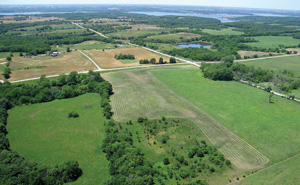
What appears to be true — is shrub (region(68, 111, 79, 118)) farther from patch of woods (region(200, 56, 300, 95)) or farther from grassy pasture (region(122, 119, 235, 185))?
patch of woods (region(200, 56, 300, 95))

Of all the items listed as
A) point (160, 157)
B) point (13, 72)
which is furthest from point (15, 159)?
point (13, 72)

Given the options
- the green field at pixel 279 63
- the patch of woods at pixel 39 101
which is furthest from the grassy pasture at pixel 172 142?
the green field at pixel 279 63

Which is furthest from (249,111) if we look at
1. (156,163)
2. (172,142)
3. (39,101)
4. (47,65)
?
(47,65)

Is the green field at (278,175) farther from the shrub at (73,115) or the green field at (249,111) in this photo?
the shrub at (73,115)

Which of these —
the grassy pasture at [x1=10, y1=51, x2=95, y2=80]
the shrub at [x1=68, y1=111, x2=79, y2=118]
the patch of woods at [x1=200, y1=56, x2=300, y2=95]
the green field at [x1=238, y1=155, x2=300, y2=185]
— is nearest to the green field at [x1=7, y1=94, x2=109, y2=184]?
the shrub at [x1=68, y1=111, x2=79, y2=118]

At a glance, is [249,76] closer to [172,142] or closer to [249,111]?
[249,111]

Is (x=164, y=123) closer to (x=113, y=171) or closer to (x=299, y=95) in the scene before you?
(x=113, y=171)
